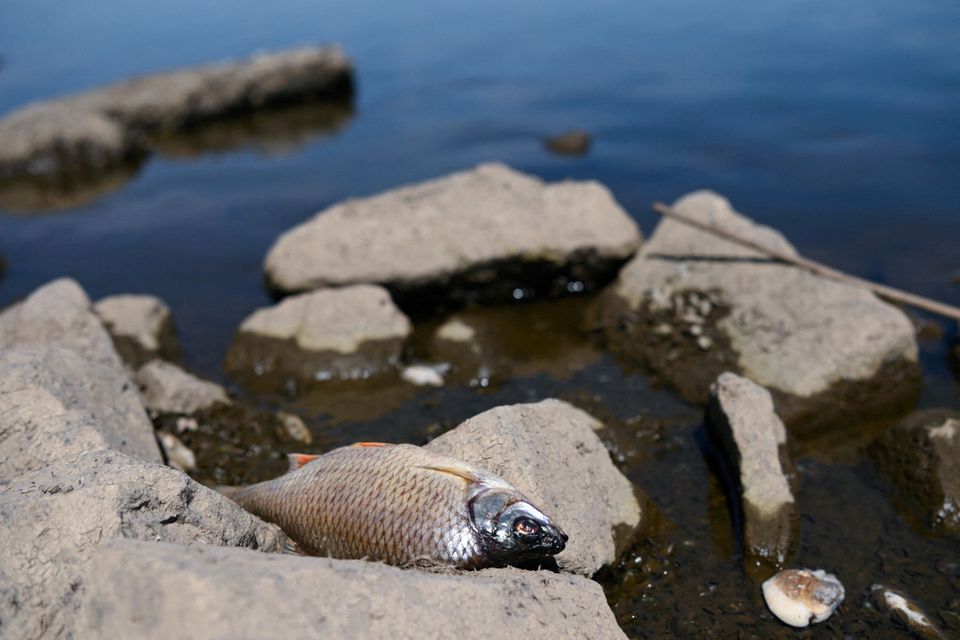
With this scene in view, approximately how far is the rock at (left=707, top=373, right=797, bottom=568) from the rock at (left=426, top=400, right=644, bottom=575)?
746 mm

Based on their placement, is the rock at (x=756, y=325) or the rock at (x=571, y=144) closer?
the rock at (x=756, y=325)

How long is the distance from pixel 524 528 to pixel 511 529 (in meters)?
0.07

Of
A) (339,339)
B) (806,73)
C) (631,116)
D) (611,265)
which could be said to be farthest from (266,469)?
(806,73)

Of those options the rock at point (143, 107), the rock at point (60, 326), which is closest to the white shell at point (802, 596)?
the rock at point (60, 326)

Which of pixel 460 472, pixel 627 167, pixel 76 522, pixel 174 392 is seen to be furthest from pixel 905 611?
pixel 627 167

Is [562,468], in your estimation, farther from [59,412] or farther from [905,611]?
[59,412]

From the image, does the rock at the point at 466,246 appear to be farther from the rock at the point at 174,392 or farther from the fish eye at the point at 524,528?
the fish eye at the point at 524,528

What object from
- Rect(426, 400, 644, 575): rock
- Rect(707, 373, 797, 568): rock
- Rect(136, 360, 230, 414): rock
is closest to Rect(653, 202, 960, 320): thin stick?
Rect(707, 373, 797, 568): rock

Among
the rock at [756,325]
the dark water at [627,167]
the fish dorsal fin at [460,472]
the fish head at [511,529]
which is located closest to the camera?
the fish head at [511,529]

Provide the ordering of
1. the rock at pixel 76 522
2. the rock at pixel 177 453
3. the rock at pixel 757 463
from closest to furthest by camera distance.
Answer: the rock at pixel 76 522 < the rock at pixel 757 463 < the rock at pixel 177 453

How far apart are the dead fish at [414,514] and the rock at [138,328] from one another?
13.2 ft

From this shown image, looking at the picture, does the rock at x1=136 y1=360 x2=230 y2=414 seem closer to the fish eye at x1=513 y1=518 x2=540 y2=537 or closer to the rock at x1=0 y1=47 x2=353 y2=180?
the fish eye at x1=513 y1=518 x2=540 y2=537

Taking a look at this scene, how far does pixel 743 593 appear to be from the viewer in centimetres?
504

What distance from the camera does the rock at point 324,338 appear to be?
7.64 meters
